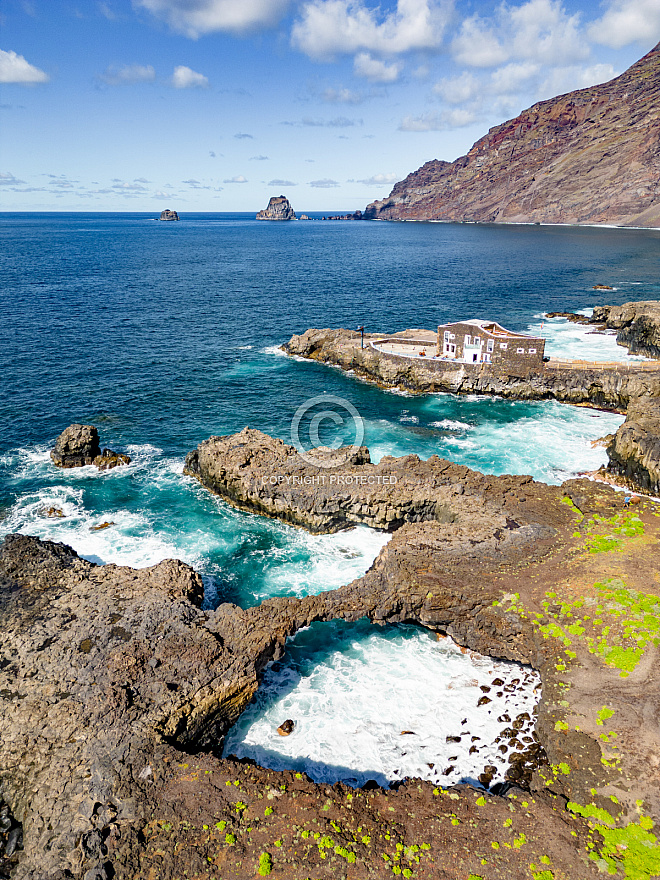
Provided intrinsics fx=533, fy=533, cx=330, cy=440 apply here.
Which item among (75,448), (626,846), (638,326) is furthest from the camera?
(638,326)

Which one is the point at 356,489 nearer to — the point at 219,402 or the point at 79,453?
A: the point at 79,453

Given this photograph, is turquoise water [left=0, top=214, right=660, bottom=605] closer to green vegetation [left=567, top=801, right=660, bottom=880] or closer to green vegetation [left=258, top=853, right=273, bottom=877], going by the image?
green vegetation [left=258, top=853, right=273, bottom=877]

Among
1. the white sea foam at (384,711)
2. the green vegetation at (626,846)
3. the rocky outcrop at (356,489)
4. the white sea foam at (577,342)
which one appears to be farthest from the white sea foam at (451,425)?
the green vegetation at (626,846)

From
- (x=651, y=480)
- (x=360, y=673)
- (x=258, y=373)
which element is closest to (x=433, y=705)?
(x=360, y=673)

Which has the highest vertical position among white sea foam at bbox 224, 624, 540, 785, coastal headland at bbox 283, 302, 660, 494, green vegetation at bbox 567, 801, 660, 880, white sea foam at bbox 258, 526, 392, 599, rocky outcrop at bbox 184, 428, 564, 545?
coastal headland at bbox 283, 302, 660, 494

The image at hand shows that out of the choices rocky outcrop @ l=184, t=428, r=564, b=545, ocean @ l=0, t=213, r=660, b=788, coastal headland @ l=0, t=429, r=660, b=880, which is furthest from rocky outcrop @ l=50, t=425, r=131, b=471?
coastal headland @ l=0, t=429, r=660, b=880

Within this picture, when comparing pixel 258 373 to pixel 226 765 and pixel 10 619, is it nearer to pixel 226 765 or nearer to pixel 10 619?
pixel 10 619

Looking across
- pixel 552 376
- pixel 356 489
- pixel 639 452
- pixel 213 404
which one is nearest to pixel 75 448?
pixel 213 404
